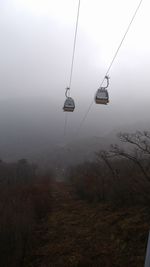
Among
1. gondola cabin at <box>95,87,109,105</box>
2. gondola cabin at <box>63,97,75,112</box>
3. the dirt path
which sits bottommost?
the dirt path

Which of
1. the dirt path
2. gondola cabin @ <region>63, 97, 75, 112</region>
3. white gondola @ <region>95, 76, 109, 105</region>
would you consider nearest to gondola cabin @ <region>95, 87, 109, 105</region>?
white gondola @ <region>95, 76, 109, 105</region>

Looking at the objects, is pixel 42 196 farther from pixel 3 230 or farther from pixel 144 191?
pixel 3 230

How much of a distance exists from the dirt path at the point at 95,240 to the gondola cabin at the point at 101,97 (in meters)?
6.04

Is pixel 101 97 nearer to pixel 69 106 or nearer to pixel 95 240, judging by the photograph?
→ pixel 69 106

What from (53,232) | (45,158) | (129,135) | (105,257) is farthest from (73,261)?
(45,158)

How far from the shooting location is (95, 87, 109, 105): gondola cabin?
41.1 feet

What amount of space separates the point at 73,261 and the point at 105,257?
50.4 inches

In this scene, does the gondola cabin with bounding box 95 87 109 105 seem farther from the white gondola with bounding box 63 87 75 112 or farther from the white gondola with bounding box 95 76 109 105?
the white gondola with bounding box 63 87 75 112

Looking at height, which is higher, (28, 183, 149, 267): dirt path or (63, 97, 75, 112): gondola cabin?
(63, 97, 75, 112): gondola cabin

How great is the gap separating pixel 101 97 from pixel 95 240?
6687mm

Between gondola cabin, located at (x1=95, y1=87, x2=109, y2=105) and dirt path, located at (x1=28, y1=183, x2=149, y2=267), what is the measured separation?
6.04 meters

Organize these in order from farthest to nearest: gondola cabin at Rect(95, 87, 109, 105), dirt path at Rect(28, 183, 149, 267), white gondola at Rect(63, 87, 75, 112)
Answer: white gondola at Rect(63, 87, 75, 112)
gondola cabin at Rect(95, 87, 109, 105)
dirt path at Rect(28, 183, 149, 267)

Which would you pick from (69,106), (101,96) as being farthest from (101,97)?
(69,106)

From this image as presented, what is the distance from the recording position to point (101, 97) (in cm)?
1258
